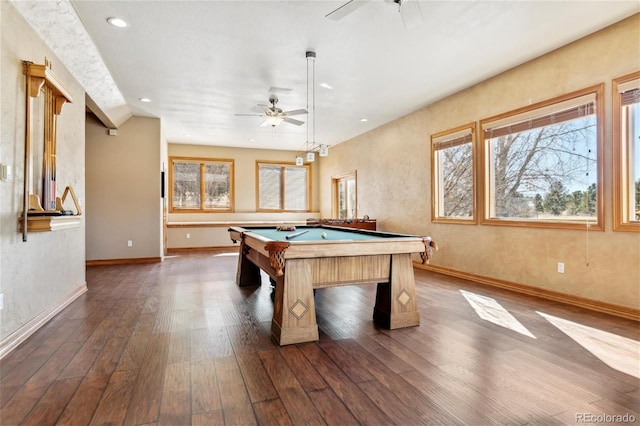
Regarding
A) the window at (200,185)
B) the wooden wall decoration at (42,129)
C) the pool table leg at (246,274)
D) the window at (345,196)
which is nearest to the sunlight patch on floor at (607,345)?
the pool table leg at (246,274)

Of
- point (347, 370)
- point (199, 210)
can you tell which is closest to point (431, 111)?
point (347, 370)

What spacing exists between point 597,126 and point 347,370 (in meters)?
3.54

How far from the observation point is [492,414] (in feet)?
5.27

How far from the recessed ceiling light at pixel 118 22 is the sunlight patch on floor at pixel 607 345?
481 centimetres

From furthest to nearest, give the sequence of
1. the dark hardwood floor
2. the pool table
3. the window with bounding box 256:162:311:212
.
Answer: the window with bounding box 256:162:311:212, the pool table, the dark hardwood floor

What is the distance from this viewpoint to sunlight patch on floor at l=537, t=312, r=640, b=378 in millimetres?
2125

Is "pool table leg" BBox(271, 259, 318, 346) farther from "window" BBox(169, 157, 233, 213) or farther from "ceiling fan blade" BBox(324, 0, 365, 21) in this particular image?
"window" BBox(169, 157, 233, 213)

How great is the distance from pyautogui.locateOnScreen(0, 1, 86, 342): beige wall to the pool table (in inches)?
72.4

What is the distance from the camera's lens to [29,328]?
2709 mm

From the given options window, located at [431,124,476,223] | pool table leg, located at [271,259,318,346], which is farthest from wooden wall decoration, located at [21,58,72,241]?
window, located at [431,124,476,223]

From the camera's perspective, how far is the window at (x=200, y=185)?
885 cm

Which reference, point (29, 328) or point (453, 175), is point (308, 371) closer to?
point (29, 328)

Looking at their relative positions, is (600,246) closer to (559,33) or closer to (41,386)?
(559,33)

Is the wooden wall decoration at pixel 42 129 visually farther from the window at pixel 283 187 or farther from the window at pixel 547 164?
the window at pixel 283 187
